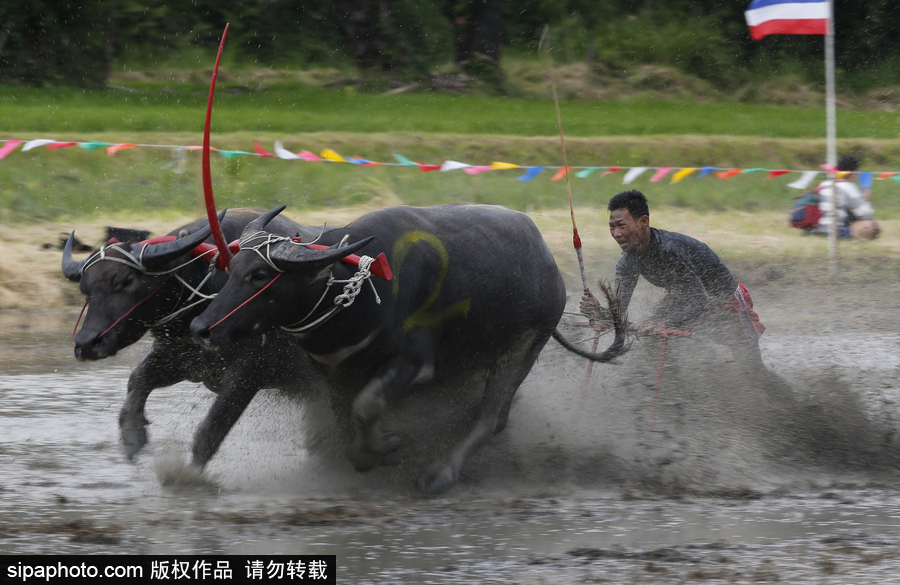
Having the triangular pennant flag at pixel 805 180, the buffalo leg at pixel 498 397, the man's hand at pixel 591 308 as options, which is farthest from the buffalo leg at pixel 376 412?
the triangular pennant flag at pixel 805 180

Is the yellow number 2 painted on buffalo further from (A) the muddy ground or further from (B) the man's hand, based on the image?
(B) the man's hand

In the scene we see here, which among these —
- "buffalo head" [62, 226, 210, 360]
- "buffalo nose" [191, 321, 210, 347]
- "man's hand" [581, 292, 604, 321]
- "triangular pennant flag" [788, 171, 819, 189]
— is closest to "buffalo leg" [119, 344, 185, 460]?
"buffalo head" [62, 226, 210, 360]

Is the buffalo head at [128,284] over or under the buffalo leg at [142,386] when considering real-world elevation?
over

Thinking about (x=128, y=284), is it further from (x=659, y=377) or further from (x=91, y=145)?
(x=91, y=145)

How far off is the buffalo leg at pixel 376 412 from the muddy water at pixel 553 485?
0.18 metres

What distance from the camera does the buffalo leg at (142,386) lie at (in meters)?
5.63

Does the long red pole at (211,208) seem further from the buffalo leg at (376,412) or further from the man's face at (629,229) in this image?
the man's face at (629,229)

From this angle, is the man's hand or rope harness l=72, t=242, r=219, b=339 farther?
the man's hand

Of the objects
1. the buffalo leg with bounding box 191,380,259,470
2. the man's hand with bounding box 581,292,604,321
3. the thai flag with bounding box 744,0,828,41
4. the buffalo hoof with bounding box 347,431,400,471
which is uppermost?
the thai flag with bounding box 744,0,828,41

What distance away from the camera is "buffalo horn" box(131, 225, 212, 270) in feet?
16.8

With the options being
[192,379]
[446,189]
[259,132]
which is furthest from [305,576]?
[259,132]

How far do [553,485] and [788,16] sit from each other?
7487mm

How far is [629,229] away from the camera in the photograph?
655cm

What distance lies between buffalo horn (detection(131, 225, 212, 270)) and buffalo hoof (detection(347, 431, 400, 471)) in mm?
1161
